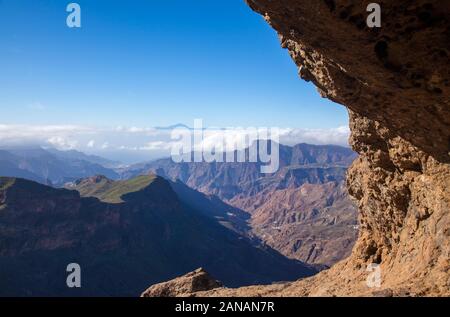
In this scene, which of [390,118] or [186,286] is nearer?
[390,118]

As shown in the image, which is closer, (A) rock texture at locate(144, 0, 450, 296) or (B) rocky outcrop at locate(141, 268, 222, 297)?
(A) rock texture at locate(144, 0, 450, 296)

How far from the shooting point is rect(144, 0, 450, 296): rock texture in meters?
13.2

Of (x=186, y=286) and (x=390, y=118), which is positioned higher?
(x=390, y=118)

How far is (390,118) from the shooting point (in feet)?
60.1

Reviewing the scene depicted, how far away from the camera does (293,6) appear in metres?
13.7

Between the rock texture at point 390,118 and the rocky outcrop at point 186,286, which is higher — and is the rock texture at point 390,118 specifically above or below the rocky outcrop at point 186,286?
above

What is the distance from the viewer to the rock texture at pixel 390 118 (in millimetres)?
13211

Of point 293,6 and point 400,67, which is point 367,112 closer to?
point 400,67

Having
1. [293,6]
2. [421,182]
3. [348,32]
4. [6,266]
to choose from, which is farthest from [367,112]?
[6,266]

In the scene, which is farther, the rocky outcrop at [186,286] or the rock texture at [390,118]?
the rocky outcrop at [186,286]

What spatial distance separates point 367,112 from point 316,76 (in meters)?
3.28

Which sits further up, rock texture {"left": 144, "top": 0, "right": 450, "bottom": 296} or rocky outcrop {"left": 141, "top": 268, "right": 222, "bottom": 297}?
rock texture {"left": 144, "top": 0, "right": 450, "bottom": 296}
